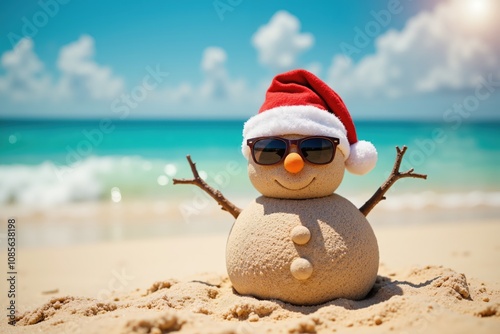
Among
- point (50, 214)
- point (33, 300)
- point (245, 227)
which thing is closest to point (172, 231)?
point (50, 214)

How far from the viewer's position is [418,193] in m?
12.1

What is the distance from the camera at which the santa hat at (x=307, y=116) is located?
11.8ft

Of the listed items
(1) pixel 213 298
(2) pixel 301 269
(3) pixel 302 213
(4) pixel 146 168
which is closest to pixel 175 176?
(4) pixel 146 168

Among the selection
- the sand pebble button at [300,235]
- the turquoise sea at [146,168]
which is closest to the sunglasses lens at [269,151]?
the sand pebble button at [300,235]

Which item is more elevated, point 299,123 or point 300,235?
point 299,123

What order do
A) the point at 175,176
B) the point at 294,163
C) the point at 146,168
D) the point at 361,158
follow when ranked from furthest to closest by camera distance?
1. the point at 146,168
2. the point at 175,176
3. the point at 361,158
4. the point at 294,163

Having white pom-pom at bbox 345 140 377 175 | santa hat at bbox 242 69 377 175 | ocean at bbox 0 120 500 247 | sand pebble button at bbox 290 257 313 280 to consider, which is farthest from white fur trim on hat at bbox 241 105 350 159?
ocean at bbox 0 120 500 247

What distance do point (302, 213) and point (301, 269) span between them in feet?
1.47

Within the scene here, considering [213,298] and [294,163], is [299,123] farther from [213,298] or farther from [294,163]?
[213,298]

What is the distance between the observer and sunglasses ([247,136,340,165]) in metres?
3.56

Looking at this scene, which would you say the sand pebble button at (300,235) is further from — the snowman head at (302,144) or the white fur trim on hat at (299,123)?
the white fur trim on hat at (299,123)

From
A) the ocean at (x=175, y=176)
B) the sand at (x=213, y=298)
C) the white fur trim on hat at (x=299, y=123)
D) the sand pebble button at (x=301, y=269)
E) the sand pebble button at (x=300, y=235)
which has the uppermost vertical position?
the ocean at (x=175, y=176)

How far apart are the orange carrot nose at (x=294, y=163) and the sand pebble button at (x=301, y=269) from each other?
65cm

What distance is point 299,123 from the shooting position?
3.56m
